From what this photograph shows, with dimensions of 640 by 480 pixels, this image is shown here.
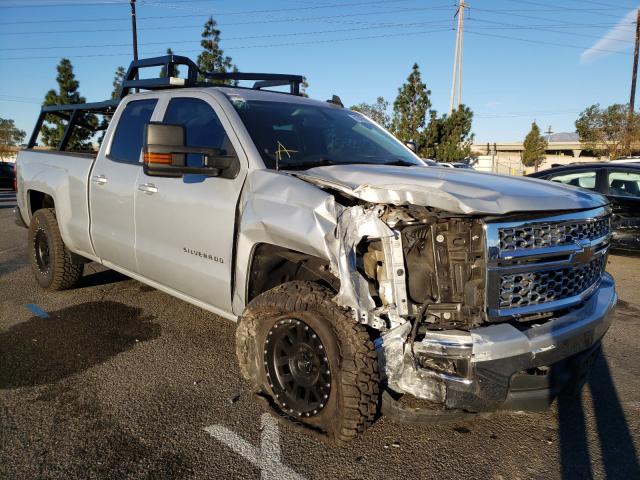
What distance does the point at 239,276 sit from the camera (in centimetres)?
312

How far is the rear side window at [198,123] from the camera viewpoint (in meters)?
3.46

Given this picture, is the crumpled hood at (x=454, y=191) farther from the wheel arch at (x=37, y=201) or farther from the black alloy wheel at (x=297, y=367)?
the wheel arch at (x=37, y=201)

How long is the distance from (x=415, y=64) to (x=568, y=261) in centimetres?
2069

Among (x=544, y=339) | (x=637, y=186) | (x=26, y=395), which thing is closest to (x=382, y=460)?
(x=544, y=339)

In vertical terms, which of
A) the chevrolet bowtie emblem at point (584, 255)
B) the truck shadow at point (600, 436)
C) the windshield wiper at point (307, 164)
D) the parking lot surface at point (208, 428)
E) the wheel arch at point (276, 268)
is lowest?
the parking lot surface at point (208, 428)

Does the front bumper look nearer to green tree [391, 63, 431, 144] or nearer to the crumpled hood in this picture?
the crumpled hood

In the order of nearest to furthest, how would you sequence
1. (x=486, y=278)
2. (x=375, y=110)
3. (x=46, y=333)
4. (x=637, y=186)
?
(x=486, y=278)
(x=46, y=333)
(x=637, y=186)
(x=375, y=110)

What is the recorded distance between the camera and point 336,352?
7.98 feet

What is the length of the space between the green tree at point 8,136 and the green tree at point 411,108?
49.1 meters

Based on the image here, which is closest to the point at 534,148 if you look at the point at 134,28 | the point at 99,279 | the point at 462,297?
the point at 134,28

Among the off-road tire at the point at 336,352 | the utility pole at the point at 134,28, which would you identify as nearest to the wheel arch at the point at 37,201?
the off-road tire at the point at 336,352

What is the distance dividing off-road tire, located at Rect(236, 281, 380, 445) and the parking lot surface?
8.4 inches

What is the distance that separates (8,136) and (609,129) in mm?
62775

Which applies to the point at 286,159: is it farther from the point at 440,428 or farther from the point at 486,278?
the point at 440,428
